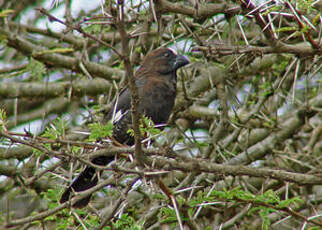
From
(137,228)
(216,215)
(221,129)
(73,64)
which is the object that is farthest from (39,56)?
(137,228)

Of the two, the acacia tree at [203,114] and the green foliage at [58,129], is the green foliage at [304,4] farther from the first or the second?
the green foliage at [58,129]

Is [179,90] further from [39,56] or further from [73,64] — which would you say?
[39,56]

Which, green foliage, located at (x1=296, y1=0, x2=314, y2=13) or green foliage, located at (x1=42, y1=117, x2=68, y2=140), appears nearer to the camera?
green foliage, located at (x1=42, y1=117, x2=68, y2=140)

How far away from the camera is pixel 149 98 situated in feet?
16.7

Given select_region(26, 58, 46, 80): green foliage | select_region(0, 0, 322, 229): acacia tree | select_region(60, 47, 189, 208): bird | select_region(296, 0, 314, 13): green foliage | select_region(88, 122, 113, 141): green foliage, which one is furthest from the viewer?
select_region(26, 58, 46, 80): green foliage

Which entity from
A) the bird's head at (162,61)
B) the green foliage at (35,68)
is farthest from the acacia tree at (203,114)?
the bird's head at (162,61)

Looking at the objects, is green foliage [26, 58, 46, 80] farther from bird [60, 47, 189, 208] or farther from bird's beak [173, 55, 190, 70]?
bird's beak [173, 55, 190, 70]

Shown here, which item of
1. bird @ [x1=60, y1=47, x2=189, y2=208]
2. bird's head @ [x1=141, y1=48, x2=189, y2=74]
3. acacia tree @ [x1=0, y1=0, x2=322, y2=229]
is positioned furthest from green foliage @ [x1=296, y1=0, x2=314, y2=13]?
bird's head @ [x1=141, y1=48, x2=189, y2=74]

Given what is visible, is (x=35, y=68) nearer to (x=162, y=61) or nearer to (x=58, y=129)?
(x=162, y=61)

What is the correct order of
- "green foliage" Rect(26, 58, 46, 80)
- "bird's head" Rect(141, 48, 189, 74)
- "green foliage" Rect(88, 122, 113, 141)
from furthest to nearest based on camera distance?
1. "bird's head" Rect(141, 48, 189, 74)
2. "green foliage" Rect(26, 58, 46, 80)
3. "green foliage" Rect(88, 122, 113, 141)

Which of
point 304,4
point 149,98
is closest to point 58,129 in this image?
point 304,4

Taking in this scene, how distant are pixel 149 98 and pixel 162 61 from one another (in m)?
0.70

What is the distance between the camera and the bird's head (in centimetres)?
547

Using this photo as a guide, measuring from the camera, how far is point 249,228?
4672 millimetres
